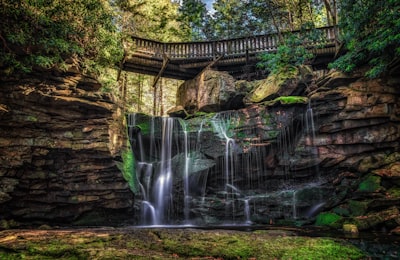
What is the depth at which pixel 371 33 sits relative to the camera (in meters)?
10.9

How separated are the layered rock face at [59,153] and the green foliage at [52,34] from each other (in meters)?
0.93

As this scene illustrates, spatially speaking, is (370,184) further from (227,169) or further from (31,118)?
(31,118)

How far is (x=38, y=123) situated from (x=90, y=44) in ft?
12.0

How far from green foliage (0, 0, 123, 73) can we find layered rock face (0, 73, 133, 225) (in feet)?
3.05

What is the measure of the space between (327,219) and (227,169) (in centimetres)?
471

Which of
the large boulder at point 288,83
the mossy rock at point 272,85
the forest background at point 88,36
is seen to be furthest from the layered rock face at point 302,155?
the forest background at point 88,36

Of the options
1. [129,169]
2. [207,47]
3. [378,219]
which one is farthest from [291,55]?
[129,169]

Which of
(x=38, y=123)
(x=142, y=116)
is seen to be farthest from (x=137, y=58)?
(x=38, y=123)

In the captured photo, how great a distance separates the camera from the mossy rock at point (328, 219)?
9519 millimetres

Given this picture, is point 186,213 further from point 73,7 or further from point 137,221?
point 73,7

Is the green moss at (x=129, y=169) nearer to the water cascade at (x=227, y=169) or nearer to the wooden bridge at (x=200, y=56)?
the water cascade at (x=227, y=169)

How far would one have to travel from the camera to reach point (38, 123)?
1032 centimetres

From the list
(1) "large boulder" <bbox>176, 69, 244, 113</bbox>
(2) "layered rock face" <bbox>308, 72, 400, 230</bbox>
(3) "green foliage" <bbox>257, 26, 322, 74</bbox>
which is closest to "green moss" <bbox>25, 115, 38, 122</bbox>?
(1) "large boulder" <bbox>176, 69, 244, 113</bbox>

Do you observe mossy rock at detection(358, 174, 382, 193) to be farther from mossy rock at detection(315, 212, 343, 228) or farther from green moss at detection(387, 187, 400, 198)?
mossy rock at detection(315, 212, 343, 228)
